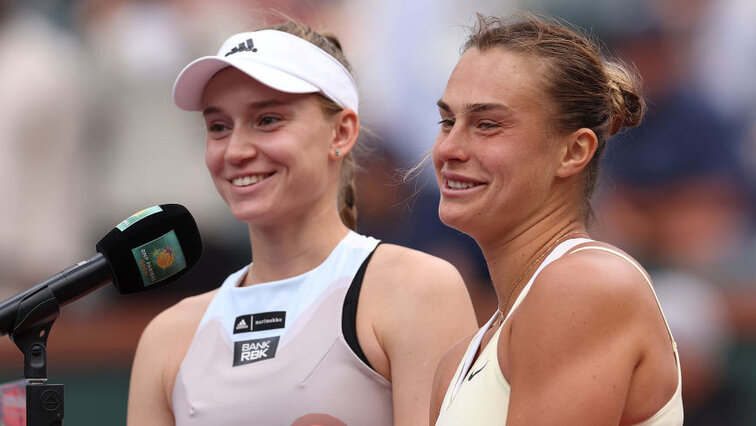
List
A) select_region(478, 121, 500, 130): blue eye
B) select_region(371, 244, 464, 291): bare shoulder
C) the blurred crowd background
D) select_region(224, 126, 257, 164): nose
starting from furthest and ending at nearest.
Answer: the blurred crowd background < select_region(224, 126, 257, 164): nose < select_region(371, 244, 464, 291): bare shoulder < select_region(478, 121, 500, 130): blue eye

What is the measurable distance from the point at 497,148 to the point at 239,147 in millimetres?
885

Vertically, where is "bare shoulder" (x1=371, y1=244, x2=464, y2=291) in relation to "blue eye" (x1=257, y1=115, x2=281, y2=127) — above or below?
below

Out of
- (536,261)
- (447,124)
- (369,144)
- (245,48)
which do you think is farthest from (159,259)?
(369,144)

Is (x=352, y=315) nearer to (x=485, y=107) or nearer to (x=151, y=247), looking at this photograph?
(x=151, y=247)

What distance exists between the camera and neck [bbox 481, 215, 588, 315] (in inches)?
78.7

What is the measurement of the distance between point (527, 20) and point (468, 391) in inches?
29.8

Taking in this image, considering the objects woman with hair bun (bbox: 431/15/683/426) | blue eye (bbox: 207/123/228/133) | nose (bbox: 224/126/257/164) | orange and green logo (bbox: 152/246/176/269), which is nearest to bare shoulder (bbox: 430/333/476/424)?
woman with hair bun (bbox: 431/15/683/426)

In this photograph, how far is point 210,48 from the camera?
5406 millimetres

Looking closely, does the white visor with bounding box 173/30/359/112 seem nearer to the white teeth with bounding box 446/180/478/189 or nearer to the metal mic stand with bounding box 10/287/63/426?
the white teeth with bounding box 446/180/478/189

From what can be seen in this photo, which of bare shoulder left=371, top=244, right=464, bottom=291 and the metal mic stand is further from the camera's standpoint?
bare shoulder left=371, top=244, right=464, bottom=291

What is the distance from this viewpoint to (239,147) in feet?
8.70

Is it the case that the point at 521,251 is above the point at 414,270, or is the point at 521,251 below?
above

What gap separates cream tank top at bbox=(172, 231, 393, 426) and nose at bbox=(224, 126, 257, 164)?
316 millimetres

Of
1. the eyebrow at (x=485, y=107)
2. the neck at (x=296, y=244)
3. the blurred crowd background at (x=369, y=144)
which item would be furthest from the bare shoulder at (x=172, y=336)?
the blurred crowd background at (x=369, y=144)
